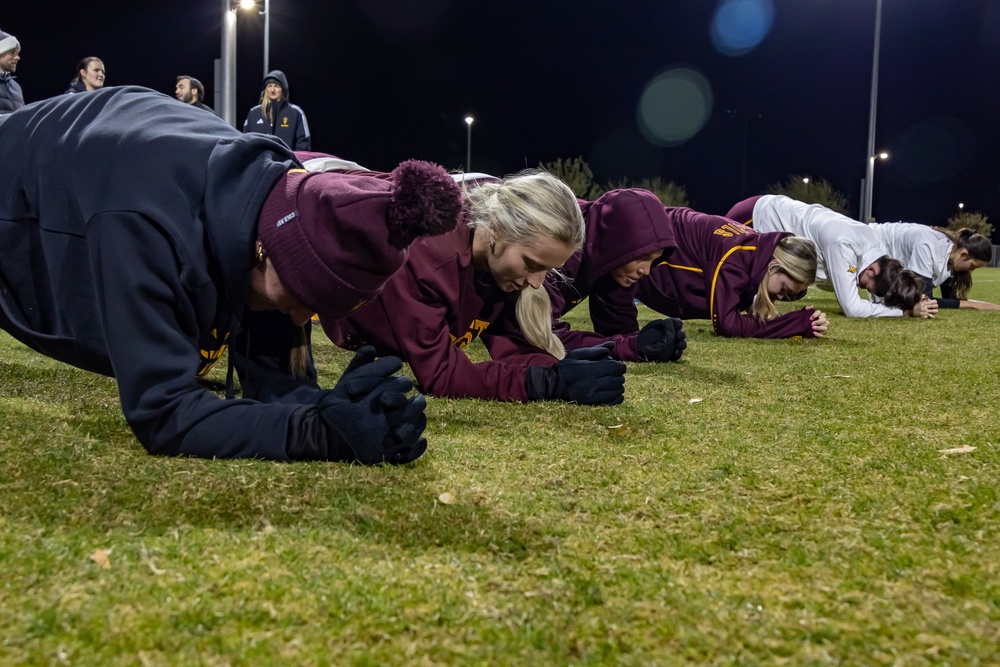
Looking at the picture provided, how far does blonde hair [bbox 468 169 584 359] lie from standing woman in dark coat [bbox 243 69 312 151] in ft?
19.4

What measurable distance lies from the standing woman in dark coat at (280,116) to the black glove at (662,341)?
5.45 metres

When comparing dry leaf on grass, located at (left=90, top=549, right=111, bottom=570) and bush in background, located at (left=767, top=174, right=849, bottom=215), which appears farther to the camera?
bush in background, located at (left=767, top=174, right=849, bottom=215)

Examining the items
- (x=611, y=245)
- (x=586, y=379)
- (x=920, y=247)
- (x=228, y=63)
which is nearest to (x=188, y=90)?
(x=228, y=63)

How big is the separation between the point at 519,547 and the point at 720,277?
418 centimetres

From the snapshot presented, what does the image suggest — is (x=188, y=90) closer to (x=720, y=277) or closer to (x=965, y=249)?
(x=720, y=277)

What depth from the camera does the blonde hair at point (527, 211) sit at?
2.94m

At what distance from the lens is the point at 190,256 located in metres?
1.93

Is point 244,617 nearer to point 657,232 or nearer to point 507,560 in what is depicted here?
point 507,560

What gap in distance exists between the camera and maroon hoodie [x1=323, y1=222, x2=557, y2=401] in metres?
3.06

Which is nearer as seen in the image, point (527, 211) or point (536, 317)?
point (527, 211)

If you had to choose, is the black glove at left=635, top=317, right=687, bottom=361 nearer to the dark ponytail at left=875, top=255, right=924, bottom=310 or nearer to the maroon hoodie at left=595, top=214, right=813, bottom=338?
the maroon hoodie at left=595, top=214, right=813, bottom=338

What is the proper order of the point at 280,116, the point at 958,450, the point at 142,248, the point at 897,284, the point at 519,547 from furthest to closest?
1. the point at 280,116
2. the point at 897,284
3. the point at 958,450
4. the point at 142,248
5. the point at 519,547

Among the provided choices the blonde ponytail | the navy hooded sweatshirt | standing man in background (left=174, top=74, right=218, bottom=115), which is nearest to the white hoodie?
the blonde ponytail

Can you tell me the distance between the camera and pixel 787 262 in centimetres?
547
